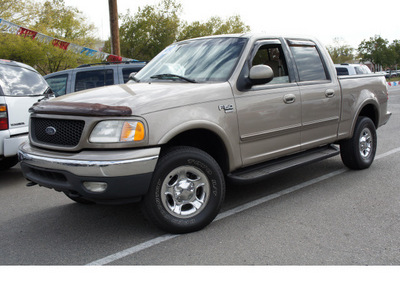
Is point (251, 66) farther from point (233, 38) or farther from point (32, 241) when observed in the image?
point (32, 241)

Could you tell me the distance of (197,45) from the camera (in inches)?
185

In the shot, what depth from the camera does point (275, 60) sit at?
4.79 m

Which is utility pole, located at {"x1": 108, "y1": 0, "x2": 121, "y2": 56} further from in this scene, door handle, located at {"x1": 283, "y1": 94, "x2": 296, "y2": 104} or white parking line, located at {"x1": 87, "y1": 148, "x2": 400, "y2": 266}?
door handle, located at {"x1": 283, "y1": 94, "x2": 296, "y2": 104}

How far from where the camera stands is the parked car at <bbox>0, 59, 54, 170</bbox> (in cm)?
571

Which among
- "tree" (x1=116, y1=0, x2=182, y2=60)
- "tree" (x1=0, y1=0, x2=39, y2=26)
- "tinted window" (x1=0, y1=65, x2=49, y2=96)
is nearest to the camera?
"tinted window" (x1=0, y1=65, x2=49, y2=96)

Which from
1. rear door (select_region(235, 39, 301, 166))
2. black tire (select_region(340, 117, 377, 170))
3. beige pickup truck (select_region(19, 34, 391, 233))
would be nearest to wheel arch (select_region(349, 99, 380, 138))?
black tire (select_region(340, 117, 377, 170))

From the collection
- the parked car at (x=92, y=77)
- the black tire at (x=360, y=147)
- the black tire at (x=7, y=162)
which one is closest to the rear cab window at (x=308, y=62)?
→ the black tire at (x=360, y=147)

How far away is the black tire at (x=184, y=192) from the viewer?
3.54 meters

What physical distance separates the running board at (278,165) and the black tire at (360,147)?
0.48 metres

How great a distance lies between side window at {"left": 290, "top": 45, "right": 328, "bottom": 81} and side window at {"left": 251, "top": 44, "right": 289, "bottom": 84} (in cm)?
22

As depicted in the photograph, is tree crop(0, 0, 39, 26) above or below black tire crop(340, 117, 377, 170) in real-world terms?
above

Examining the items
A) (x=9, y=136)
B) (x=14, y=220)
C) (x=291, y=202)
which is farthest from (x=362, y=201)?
(x=9, y=136)

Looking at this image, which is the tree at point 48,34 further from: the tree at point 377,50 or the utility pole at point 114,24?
the tree at point 377,50

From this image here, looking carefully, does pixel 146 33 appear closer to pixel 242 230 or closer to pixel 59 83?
pixel 59 83
